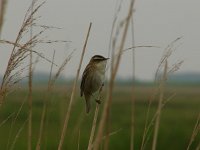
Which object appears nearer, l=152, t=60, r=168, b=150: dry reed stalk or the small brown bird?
l=152, t=60, r=168, b=150: dry reed stalk

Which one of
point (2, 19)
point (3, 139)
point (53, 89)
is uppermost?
point (2, 19)

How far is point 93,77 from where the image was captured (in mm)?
3969

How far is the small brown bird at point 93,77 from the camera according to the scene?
3910mm

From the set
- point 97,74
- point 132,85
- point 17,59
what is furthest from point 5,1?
point 97,74

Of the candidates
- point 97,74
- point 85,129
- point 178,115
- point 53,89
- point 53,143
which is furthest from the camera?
point 178,115

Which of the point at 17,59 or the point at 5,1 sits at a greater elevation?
the point at 5,1

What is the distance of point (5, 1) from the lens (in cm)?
201

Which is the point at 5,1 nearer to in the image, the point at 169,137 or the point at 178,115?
the point at 169,137

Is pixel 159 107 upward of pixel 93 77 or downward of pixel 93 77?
downward

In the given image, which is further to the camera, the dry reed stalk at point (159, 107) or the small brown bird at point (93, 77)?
the small brown bird at point (93, 77)

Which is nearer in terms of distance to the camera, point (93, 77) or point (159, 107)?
point (159, 107)

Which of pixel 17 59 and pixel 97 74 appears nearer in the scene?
pixel 17 59

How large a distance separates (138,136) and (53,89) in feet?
58.2

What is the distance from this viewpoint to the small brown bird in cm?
391
